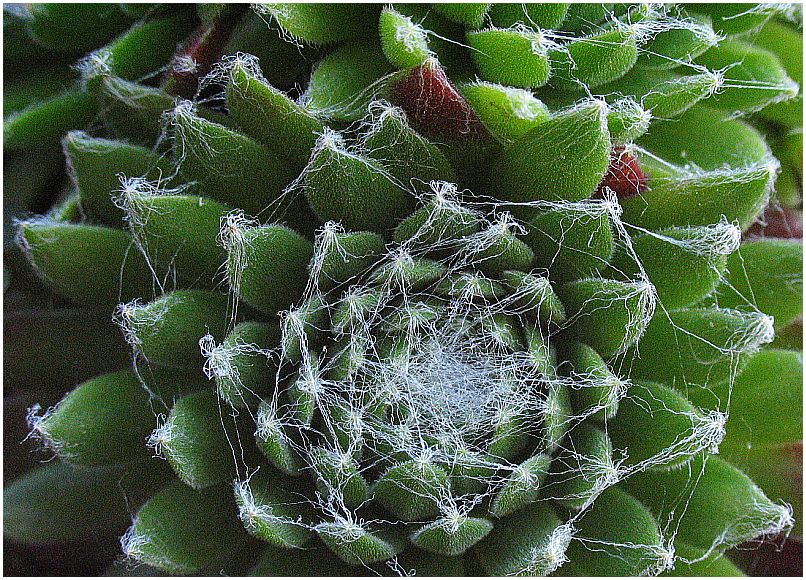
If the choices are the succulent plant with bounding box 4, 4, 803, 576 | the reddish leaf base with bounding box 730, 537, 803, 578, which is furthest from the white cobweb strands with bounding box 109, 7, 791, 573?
the reddish leaf base with bounding box 730, 537, 803, 578

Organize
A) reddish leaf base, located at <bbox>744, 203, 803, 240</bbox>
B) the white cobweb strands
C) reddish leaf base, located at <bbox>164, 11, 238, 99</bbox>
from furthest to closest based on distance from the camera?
reddish leaf base, located at <bbox>744, 203, 803, 240</bbox> < reddish leaf base, located at <bbox>164, 11, 238, 99</bbox> < the white cobweb strands

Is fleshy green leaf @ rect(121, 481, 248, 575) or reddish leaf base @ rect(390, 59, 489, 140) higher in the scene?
reddish leaf base @ rect(390, 59, 489, 140)

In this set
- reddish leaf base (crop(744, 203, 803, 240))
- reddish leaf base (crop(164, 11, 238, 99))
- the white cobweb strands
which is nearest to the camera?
the white cobweb strands

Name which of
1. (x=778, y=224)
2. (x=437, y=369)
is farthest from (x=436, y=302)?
(x=778, y=224)

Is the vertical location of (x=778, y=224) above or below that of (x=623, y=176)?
below

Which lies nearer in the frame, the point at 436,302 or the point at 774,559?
the point at 436,302

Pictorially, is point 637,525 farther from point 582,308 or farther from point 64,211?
point 64,211

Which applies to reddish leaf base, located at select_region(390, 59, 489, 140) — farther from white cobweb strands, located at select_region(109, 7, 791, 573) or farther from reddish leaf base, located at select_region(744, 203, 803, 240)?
reddish leaf base, located at select_region(744, 203, 803, 240)

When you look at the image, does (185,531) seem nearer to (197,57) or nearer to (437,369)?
(437,369)
